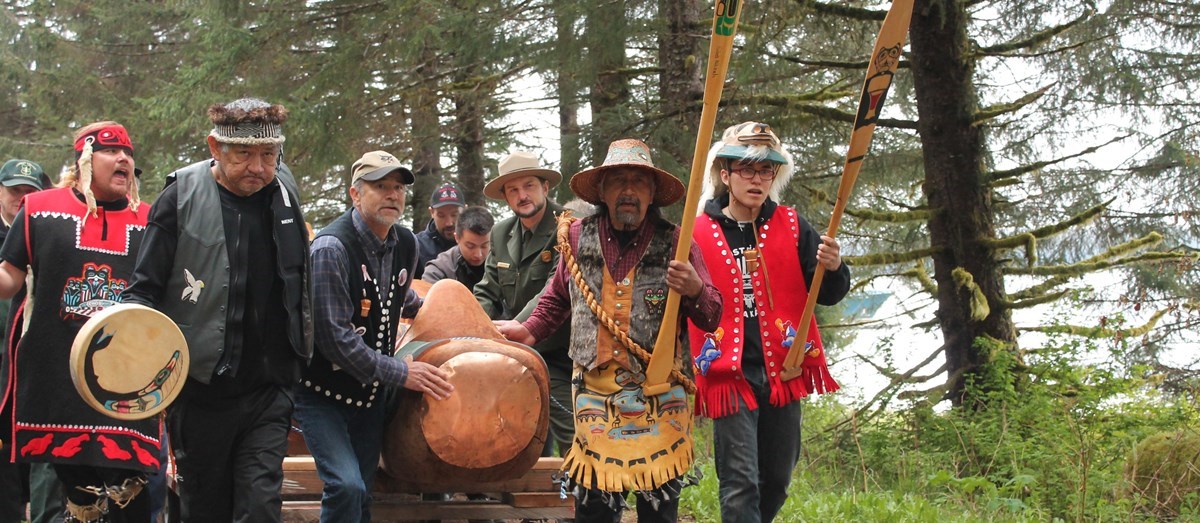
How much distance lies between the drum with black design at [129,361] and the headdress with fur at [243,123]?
2.26 ft

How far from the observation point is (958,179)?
8.75 metres

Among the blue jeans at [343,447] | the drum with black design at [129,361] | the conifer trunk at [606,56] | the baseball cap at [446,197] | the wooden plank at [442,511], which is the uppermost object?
the conifer trunk at [606,56]

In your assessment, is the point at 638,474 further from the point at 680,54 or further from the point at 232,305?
the point at 680,54

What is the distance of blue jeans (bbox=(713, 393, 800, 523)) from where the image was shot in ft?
15.7

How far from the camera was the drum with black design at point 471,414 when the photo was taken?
4965 millimetres

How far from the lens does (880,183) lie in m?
11.1

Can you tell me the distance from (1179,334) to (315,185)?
36.8ft

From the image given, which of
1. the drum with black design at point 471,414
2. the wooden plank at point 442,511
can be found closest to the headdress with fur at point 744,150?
the drum with black design at point 471,414

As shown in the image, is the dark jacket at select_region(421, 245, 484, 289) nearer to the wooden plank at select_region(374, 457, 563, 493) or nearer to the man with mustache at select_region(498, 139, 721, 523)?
the wooden plank at select_region(374, 457, 563, 493)

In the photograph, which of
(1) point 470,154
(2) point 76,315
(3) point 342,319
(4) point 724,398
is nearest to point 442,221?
(2) point 76,315

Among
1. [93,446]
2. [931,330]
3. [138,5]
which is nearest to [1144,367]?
[931,330]

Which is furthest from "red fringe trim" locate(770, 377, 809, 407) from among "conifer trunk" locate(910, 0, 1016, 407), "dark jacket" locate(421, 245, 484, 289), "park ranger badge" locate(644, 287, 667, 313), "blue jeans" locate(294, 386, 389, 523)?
"conifer trunk" locate(910, 0, 1016, 407)

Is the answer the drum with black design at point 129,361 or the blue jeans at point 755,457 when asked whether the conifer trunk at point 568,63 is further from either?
the drum with black design at point 129,361

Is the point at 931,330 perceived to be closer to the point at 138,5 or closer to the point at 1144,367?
the point at 1144,367
